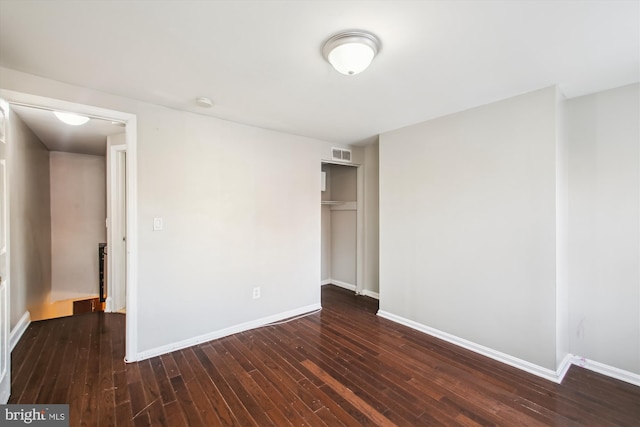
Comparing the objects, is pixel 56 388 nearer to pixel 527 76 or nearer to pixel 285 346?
pixel 285 346

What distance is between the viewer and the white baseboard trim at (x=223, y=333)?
2.57m

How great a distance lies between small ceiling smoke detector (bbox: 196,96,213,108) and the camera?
248cm

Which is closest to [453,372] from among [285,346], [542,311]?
[542,311]

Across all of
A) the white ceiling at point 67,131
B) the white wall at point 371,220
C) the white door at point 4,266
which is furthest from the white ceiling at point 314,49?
the white wall at point 371,220

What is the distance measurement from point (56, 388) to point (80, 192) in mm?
3589

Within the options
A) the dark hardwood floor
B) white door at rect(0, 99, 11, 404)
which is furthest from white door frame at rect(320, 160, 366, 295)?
white door at rect(0, 99, 11, 404)

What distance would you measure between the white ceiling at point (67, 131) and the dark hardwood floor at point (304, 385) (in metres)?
2.20

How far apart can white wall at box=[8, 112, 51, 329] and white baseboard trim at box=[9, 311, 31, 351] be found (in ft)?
0.19

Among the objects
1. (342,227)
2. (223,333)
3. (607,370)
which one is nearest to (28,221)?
(223,333)

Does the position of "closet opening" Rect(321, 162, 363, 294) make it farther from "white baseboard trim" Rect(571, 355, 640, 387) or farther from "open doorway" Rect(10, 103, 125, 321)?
"open doorway" Rect(10, 103, 125, 321)

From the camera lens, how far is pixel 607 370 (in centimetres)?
230

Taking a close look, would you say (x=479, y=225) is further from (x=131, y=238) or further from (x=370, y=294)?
(x=131, y=238)

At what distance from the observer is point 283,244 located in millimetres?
3516

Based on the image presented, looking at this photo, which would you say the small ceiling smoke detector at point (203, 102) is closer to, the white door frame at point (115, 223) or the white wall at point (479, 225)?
the white door frame at point (115, 223)
